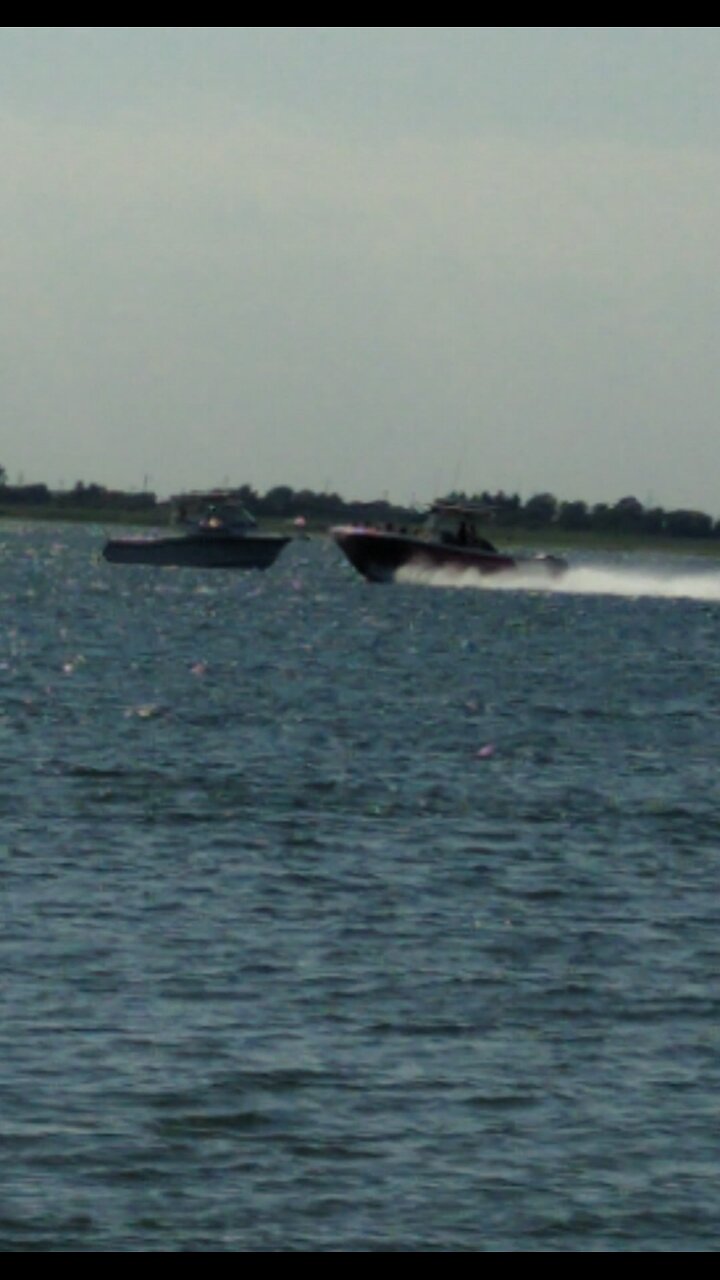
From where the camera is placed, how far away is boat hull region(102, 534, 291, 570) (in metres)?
167

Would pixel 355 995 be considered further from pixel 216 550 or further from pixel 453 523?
pixel 216 550

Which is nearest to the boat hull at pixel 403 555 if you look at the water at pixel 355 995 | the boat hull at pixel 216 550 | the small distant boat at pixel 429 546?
the small distant boat at pixel 429 546

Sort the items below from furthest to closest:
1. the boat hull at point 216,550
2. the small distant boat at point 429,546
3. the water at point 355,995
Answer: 1. the boat hull at point 216,550
2. the small distant boat at point 429,546
3. the water at point 355,995

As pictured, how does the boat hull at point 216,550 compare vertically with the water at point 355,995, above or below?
above

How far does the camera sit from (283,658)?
301ft

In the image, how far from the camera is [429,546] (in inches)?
5605

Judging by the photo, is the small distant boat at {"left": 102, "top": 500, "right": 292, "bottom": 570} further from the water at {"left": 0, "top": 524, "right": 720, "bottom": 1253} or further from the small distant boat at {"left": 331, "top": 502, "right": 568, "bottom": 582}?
the water at {"left": 0, "top": 524, "right": 720, "bottom": 1253}

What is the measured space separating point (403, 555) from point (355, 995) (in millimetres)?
126693

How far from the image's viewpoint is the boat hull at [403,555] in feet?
463

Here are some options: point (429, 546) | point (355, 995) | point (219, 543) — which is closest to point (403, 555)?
point (429, 546)

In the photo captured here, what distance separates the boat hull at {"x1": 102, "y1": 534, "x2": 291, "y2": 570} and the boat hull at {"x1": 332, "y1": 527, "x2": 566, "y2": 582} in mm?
17764

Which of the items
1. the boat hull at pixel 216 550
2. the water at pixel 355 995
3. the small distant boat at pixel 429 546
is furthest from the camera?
the boat hull at pixel 216 550

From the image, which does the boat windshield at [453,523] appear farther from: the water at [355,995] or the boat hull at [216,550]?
the water at [355,995]
